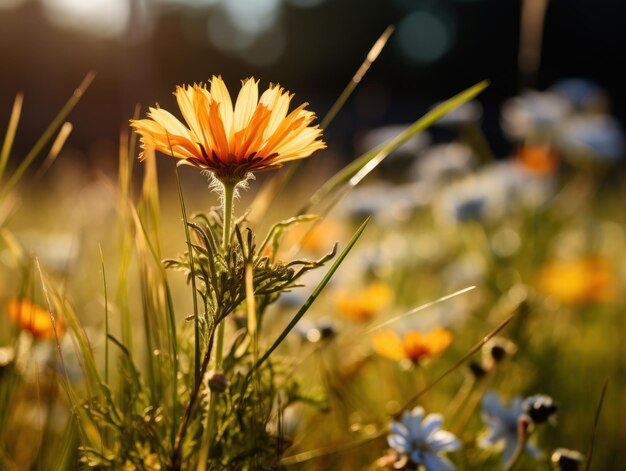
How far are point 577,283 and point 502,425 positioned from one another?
0.74 metres

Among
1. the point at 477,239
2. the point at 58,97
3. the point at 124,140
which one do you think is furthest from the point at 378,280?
the point at 58,97

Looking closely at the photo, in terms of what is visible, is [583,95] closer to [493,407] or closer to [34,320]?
[493,407]

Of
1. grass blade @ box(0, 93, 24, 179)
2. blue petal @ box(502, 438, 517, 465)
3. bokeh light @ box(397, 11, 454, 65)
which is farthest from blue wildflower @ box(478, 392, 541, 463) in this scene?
bokeh light @ box(397, 11, 454, 65)

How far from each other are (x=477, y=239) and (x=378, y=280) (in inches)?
10.1

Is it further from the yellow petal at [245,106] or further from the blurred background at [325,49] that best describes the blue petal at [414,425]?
the blurred background at [325,49]

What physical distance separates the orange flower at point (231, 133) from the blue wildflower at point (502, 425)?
0.40 meters

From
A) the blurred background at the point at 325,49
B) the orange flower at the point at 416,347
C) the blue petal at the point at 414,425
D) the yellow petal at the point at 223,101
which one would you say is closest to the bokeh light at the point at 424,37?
the blurred background at the point at 325,49

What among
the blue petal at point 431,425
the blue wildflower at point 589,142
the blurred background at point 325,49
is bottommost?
the blue petal at point 431,425

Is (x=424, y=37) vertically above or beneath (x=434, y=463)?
above

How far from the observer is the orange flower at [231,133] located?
498mm

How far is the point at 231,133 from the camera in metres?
0.52

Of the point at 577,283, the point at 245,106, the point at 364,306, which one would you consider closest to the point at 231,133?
the point at 245,106

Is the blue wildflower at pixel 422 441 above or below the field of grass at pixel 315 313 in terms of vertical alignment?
below

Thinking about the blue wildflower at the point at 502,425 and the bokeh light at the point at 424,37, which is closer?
the blue wildflower at the point at 502,425
